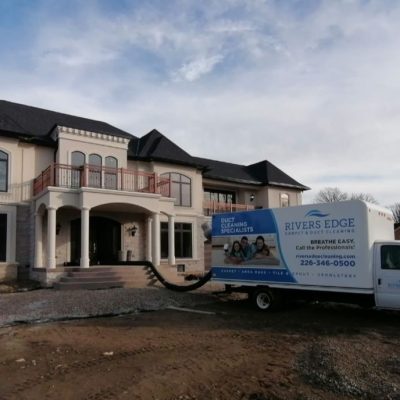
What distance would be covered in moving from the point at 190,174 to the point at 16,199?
31.4ft

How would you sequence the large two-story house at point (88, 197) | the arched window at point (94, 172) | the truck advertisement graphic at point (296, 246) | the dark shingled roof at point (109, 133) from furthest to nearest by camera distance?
the dark shingled roof at point (109, 133) → the arched window at point (94, 172) → the large two-story house at point (88, 197) → the truck advertisement graphic at point (296, 246)

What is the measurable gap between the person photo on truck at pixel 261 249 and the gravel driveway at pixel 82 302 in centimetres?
282

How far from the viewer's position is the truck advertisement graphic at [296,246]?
33.9 ft

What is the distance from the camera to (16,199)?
63.1 ft

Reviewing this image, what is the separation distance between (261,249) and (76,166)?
10606 mm

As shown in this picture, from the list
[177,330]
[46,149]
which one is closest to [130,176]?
[46,149]

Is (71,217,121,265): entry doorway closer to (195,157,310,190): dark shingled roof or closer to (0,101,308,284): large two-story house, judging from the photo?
(0,101,308,284): large two-story house

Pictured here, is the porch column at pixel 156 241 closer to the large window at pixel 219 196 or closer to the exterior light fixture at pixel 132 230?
the exterior light fixture at pixel 132 230

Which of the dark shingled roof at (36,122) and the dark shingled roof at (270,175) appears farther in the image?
the dark shingled roof at (270,175)

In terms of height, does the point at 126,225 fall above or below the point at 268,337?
above

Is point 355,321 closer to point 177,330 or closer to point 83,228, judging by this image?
point 177,330

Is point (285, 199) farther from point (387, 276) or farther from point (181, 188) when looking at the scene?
point (387, 276)

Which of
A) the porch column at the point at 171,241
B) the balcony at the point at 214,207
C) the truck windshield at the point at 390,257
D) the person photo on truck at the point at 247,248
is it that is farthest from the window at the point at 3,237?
the truck windshield at the point at 390,257

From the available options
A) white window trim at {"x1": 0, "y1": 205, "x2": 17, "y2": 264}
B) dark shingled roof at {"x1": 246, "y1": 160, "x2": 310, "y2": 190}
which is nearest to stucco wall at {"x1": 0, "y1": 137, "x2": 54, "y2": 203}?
white window trim at {"x1": 0, "y1": 205, "x2": 17, "y2": 264}
